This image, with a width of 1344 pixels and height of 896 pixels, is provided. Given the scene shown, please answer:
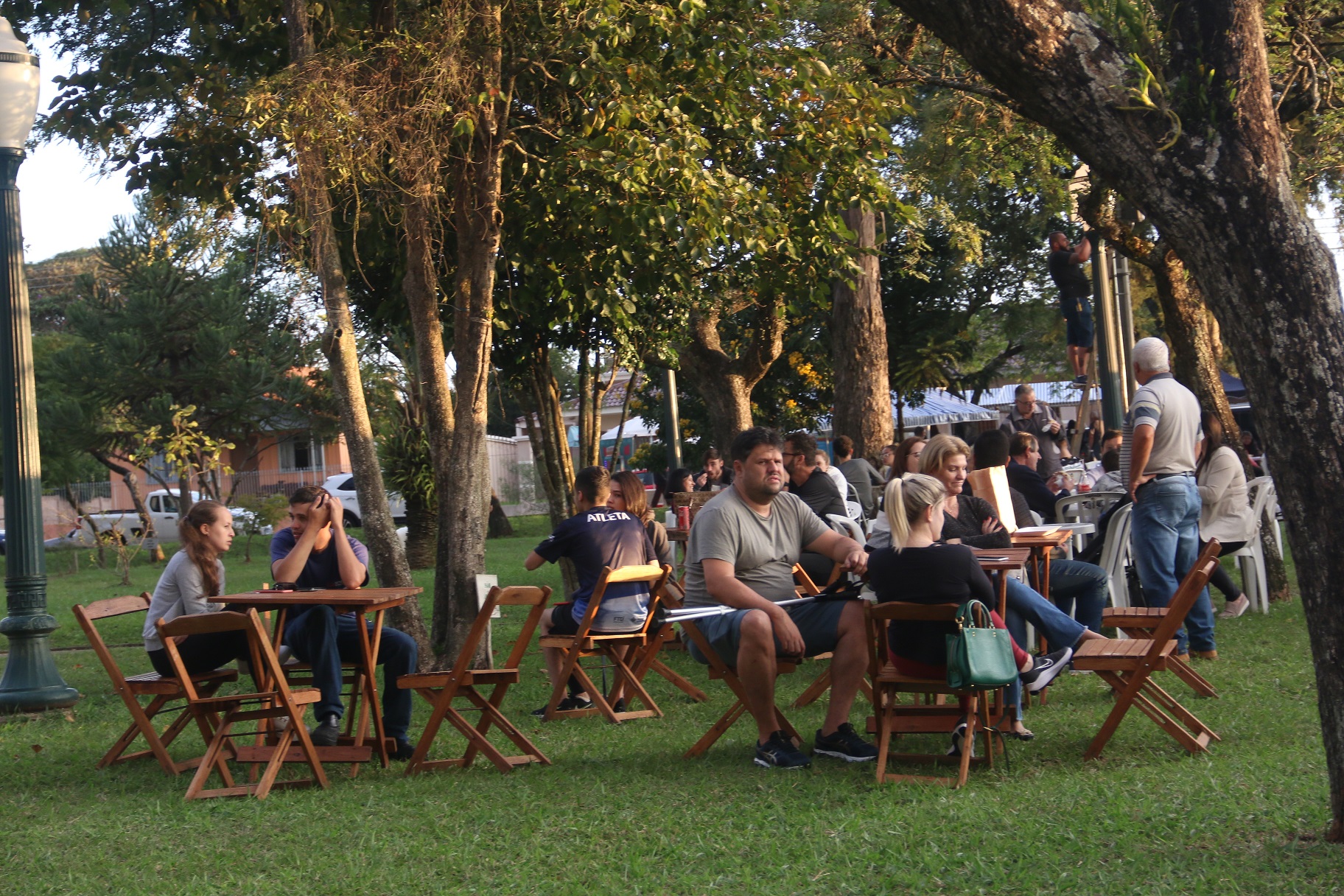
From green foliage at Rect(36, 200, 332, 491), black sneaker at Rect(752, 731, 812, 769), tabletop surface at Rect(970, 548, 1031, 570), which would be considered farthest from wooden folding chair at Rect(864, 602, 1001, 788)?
green foliage at Rect(36, 200, 332, 491)

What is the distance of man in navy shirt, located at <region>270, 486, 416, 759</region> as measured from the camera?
6.34m

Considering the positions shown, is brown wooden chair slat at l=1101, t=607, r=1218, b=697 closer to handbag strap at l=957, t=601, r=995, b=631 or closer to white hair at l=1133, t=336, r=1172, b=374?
handbag strap at l=957, t=601, r=995, b=631

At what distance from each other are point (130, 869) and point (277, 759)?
112 cm

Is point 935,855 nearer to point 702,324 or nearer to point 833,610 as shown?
point 833,610

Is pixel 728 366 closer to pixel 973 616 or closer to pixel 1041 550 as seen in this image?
pixel 1041 550

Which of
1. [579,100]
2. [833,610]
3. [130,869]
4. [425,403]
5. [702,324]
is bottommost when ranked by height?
[130,869]

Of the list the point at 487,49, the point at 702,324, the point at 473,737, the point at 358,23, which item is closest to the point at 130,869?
the point at 473,737

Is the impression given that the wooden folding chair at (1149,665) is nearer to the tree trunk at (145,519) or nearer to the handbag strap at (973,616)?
the handbag strap at (973,616)

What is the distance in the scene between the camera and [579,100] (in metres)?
9.88

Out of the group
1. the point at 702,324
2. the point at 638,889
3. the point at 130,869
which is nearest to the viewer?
the point at 638,889

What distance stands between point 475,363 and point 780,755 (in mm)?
4515

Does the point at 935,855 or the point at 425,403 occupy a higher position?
the point at 425,403

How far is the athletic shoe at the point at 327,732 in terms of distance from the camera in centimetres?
630

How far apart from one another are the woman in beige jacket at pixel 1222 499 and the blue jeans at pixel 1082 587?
168cm
